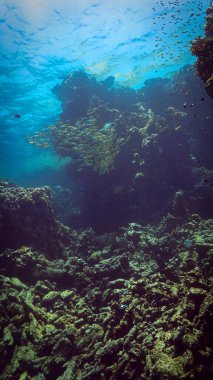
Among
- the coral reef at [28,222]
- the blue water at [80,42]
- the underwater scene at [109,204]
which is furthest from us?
the blue water at [80,42]

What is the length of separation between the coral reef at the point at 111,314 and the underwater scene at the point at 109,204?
0.12 feet

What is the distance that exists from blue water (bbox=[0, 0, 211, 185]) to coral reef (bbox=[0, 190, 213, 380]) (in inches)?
445

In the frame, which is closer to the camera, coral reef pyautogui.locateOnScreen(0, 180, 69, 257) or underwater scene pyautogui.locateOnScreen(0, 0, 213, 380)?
underwater scene pyautogui.locateOnScreen(0, 0, 213, 380)

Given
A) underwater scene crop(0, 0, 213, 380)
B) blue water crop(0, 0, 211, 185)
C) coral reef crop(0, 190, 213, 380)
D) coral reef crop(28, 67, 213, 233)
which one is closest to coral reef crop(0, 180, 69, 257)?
underwater scene crop(0, 0, 213, 380)

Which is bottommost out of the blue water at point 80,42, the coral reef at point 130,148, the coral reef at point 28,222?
the coral reef at point 28,222

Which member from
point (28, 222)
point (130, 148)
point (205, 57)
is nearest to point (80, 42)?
point (130, 148)

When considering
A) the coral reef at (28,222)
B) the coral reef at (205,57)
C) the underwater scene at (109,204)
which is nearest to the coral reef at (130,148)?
the underwater scene at (109,204)

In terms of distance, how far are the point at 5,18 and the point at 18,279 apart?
48.6ft

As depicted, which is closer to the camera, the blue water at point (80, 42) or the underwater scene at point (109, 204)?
the underwater scene at point (109, 204)

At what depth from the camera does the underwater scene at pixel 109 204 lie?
6.31 meters

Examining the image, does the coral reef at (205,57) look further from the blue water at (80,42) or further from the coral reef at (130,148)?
the coral reef at (130,148)

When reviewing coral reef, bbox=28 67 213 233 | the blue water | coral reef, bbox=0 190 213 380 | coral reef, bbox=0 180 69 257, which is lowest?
coral reef, bbox=0 190 213 380

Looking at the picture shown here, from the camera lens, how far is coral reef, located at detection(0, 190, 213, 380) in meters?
5.21

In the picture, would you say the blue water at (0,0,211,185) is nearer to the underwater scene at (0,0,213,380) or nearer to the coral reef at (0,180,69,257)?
the underwater scene at (0,0,213,380)
